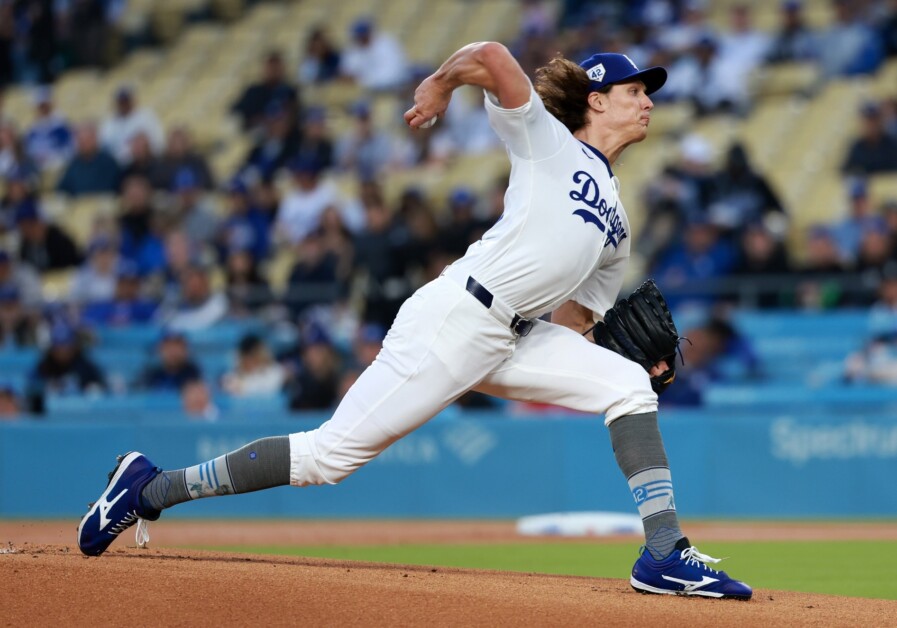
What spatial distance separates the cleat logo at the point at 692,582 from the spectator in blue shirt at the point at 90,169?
12.8 meters

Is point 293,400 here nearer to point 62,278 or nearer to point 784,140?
point 62,278

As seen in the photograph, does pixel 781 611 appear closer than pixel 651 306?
Yes

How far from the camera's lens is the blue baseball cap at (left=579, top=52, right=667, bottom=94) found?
17.2ft

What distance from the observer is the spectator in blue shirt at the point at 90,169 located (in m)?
16.5

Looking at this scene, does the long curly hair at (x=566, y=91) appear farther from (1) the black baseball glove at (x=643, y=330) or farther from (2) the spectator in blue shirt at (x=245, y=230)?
(2) the spectator in blue shirt at (x=245, y=230)

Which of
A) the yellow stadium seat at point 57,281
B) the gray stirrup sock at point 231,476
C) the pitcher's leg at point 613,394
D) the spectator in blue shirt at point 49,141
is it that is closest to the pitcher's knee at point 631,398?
the pitcher's leg at point 613,394

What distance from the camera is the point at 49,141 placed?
17.6m

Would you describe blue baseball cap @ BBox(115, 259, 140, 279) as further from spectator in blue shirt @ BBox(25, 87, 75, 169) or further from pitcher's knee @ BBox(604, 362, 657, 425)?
pitcher's knee @ BBox(604, 362, 657, 425)

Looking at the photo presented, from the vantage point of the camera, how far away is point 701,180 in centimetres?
1291

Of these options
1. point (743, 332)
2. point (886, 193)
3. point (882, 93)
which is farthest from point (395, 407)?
point (882, 93)

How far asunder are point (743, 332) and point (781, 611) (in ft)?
26.1

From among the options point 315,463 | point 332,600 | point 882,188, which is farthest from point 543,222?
point 882,188

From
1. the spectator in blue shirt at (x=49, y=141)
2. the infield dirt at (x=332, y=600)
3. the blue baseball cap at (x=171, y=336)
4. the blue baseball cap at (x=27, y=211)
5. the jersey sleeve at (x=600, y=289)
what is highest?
the spectator in blue shirt at (x=49, y=141)

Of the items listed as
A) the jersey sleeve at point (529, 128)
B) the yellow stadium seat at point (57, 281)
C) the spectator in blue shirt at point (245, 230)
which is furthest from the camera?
the yellow stadium seat at point (57, 281)
